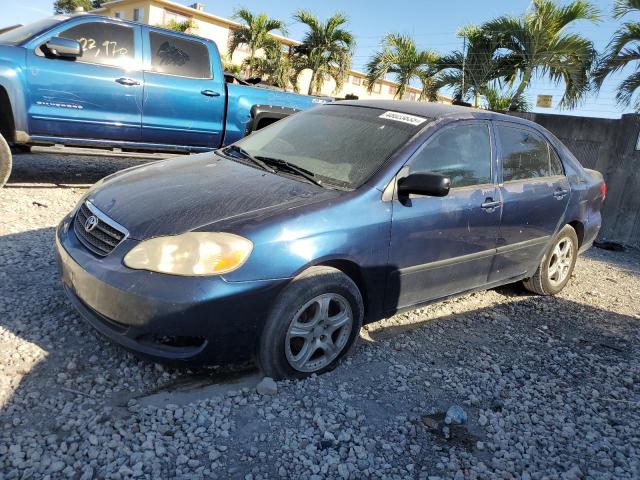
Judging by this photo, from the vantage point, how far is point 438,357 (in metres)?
3.69

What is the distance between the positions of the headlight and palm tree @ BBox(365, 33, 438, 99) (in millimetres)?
14322

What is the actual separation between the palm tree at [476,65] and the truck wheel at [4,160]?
11137 millimetres

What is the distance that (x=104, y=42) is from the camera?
253 inches

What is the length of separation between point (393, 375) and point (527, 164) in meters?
2.27

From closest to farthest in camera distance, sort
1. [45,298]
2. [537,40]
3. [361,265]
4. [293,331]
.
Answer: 1. [293,331]
2. [361,265]
3. [45,298]
4. [537,40]

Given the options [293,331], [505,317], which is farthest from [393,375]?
[505,317]

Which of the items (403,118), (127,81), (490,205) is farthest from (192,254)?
(127,81)

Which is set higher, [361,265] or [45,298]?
[361,265]

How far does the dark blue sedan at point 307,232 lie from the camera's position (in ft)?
9.01

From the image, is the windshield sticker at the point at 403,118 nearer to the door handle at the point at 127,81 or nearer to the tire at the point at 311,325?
the tire at the point at 311,325

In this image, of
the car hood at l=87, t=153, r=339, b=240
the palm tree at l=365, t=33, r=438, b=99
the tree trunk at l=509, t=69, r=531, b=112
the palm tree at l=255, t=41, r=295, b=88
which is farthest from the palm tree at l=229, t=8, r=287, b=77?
the car hood at l=87, t=153, r=339, b=240

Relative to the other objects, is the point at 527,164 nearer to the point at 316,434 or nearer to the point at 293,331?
the point at 293,331

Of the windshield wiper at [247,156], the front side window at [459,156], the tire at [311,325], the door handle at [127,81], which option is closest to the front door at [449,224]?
the front side window at [459,156]

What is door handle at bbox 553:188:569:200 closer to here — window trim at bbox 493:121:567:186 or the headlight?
window trim at bbox 493:121:567:186
